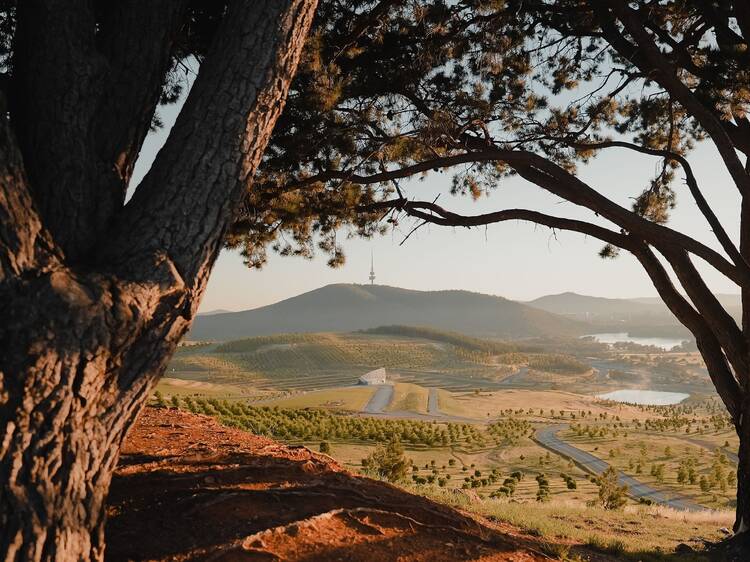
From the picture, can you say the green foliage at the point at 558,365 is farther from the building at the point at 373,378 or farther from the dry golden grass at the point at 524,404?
the building at the point at 373,378

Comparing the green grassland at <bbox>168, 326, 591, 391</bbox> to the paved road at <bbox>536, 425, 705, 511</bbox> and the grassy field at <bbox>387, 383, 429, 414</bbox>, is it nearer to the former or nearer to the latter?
the grassy field at <bbox>387, 383, 429, 414</bbox>

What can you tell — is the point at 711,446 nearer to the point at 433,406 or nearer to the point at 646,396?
the point at 433,406

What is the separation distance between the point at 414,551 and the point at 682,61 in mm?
5921

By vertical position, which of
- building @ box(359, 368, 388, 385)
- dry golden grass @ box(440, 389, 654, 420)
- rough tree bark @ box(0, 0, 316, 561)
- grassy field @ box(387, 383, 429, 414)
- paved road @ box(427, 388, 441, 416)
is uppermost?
rough tree bark @ box(0, 0, 316, 561)

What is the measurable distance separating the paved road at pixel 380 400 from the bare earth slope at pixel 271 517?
49286 mm

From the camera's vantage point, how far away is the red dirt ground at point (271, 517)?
293 centimetres

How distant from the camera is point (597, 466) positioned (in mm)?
31938

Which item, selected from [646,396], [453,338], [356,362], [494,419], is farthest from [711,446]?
[453,338]

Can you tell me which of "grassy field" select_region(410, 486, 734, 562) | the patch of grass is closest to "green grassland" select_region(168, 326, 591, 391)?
"grassy field" select_region(410, 486, 734, 562)

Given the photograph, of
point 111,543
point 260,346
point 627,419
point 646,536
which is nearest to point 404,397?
point 627,419

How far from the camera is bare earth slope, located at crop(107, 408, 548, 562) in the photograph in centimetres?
293

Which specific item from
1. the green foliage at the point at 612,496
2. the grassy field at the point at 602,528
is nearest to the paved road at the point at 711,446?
the green foliage at the point at 612,496

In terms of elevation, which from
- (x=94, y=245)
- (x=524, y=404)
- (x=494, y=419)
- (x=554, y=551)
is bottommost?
(x=524, y=404)

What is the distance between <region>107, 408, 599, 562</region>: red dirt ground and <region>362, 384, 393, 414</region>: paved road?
1939 inches
